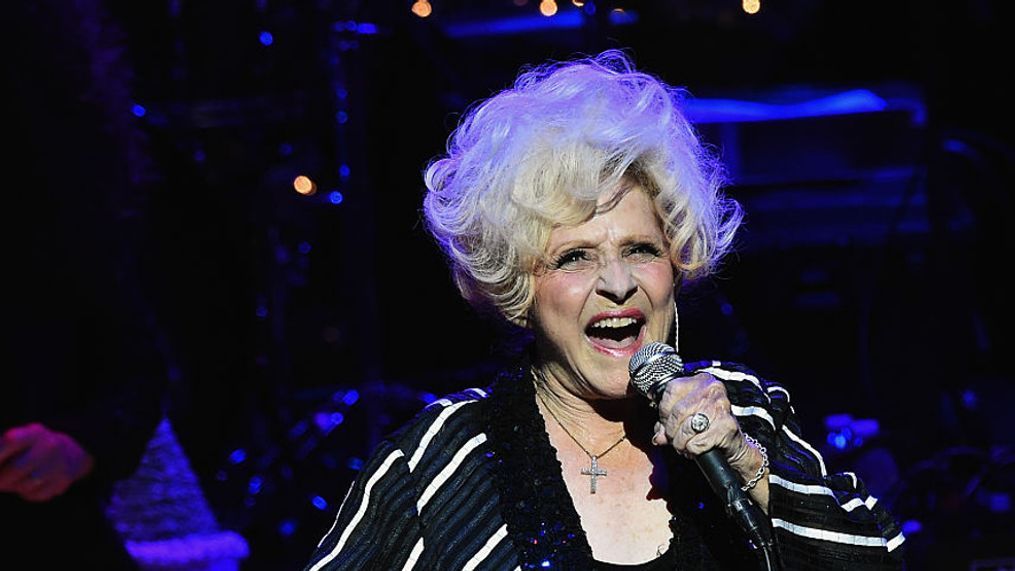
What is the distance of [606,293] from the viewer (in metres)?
2.26

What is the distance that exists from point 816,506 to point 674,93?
91 cm

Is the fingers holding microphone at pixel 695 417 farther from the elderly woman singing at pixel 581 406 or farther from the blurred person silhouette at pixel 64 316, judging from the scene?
the blurred person silhouette at pixel 64 316

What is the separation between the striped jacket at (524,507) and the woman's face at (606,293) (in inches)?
7.8

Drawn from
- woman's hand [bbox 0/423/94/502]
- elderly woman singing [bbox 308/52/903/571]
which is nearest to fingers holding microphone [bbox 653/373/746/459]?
elderly woman singing [bbox 308/52/903/571]

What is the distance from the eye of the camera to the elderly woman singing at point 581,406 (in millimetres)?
2191

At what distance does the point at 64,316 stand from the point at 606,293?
4.15ft

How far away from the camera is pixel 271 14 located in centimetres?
507

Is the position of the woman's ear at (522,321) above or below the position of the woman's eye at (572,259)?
below

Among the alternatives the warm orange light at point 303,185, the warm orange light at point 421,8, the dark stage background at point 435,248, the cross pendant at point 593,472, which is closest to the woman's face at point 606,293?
the cross pendant at point 593,472

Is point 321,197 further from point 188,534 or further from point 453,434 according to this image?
point 453,434

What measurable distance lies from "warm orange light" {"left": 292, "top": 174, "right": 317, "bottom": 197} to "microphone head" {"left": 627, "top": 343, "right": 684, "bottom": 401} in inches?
126

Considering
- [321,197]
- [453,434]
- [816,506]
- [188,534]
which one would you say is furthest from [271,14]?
[816,506]

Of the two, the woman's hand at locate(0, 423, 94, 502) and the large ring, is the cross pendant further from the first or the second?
the woman's hand at locate(0, 423, 94, 502)

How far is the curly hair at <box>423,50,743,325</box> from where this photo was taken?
2291 millimetres
